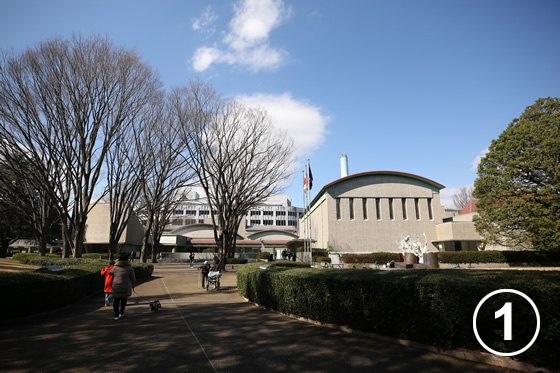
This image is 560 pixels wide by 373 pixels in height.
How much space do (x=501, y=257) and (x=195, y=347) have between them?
34.3 m

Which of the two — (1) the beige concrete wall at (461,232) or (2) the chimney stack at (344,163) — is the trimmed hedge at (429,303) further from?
(2) the chimney stack at (344,163)

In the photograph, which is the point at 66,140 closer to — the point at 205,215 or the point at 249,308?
the point at 249,308

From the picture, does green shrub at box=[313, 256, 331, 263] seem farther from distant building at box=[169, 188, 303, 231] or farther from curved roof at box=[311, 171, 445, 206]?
distant building at box=[169, 188, 303, 231]

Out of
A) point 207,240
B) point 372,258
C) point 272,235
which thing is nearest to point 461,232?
point 372,258

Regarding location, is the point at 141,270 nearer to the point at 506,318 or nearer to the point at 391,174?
the point at 506,318

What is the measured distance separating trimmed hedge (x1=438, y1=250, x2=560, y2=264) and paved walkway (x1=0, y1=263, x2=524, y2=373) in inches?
1165

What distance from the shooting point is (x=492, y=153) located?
2589cm

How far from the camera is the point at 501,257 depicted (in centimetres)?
3095

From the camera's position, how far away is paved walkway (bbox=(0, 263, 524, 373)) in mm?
4777

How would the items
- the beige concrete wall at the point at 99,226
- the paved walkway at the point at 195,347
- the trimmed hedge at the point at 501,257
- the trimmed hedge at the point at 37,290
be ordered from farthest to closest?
the beige concrete wall at the point at 99,226, the trimmed hedge at the point at 501,257, the trimmed hedge at the point at 37,290, the paved walkway at the point at 195,347

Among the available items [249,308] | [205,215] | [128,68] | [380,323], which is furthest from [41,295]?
[205,215]

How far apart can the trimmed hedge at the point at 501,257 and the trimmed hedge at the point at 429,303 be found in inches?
1160

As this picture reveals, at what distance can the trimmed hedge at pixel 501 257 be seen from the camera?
97.2 ft

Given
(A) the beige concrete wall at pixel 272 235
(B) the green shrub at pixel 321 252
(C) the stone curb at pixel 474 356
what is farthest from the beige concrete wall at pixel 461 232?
(C) the stone curb at pixel 474 356
